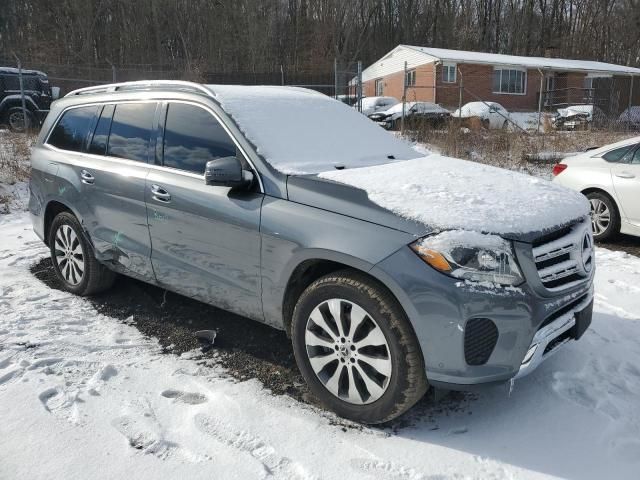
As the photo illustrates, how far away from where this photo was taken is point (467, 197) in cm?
289

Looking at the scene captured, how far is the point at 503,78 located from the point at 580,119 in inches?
600

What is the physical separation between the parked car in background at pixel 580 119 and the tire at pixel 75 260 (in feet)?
51.7

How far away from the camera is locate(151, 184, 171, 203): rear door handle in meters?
3.59

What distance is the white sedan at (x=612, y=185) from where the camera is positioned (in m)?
6.16

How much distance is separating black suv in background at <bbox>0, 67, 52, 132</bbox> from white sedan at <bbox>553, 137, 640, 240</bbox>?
1554 centimetres

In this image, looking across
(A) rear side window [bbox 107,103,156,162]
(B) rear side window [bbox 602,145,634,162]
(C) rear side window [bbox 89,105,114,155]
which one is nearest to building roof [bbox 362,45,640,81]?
(B) rear side window [bbox 602,145,634,162]

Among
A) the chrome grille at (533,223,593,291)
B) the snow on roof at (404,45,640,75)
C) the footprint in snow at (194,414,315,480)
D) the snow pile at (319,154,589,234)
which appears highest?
the snow on roof at (404,45,640,75)

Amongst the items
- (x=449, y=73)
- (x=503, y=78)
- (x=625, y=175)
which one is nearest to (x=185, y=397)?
(x=625, y=175)

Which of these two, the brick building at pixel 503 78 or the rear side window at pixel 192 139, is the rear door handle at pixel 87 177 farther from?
the brick building at pixel 503 78

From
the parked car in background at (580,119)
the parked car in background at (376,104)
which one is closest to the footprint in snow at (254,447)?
the parked car in background at (580,119)

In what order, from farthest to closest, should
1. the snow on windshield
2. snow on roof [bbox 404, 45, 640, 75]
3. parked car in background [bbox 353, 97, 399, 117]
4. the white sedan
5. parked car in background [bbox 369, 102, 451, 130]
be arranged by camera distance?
snow on roof [bbox 404, 45, 640, 75]
parked car in background [bbox 353, 97, 399, 117]
parked car in background [bbox 369, 102, 451, 130]
the white sedan
the snow on windshield

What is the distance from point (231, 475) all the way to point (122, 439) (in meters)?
0.65

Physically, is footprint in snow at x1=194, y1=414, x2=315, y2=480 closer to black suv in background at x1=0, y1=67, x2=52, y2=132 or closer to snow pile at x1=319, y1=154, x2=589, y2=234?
snow pile at x1=319, y1=154, x2=589, y2=234

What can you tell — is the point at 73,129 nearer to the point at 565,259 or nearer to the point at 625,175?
the point at 565,259
